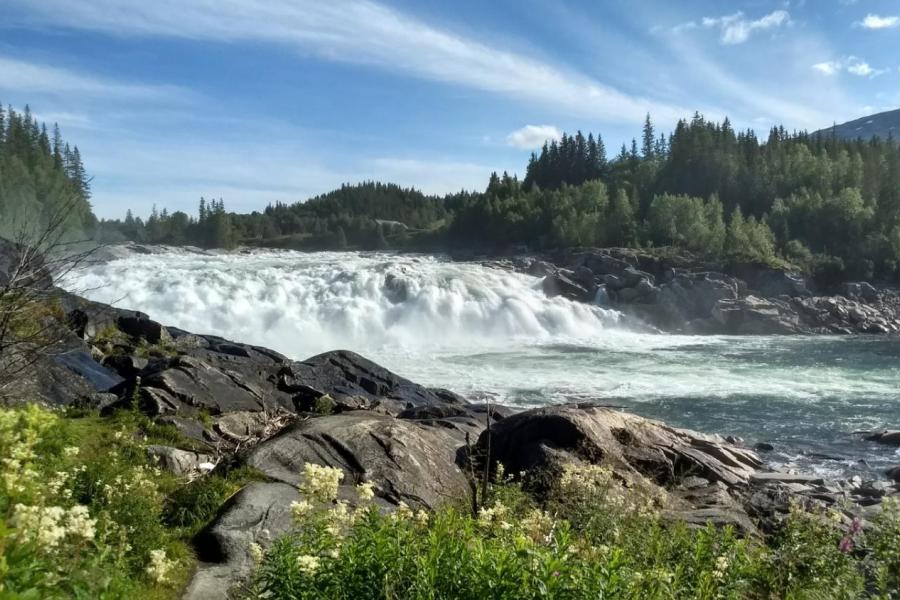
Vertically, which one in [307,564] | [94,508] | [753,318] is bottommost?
[753,318]

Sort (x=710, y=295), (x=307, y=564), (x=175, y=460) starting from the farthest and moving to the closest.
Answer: (x=710, y=295)
(x=175, y=460)
(x=307, y=564)

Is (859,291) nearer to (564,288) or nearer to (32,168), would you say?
(564,288)

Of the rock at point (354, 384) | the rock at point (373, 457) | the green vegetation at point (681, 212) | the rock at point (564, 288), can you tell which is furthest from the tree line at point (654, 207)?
the rock at point (373, 457)

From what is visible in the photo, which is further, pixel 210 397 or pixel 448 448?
pixel 210 397

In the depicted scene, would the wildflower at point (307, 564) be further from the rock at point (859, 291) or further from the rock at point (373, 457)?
the rock at point (859, 291)

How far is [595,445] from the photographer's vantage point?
406 inches

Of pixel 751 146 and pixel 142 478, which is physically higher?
pixel 751 146

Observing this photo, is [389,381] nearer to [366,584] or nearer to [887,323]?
[366,584]

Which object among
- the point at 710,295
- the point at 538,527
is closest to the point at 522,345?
the point at 710,295

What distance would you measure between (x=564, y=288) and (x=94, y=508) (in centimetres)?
4626

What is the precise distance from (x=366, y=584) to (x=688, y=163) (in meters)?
101

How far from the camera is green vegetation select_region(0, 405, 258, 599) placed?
275 cm

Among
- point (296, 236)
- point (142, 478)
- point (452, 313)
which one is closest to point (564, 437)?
point (142, 478)

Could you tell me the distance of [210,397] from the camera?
12938mm
